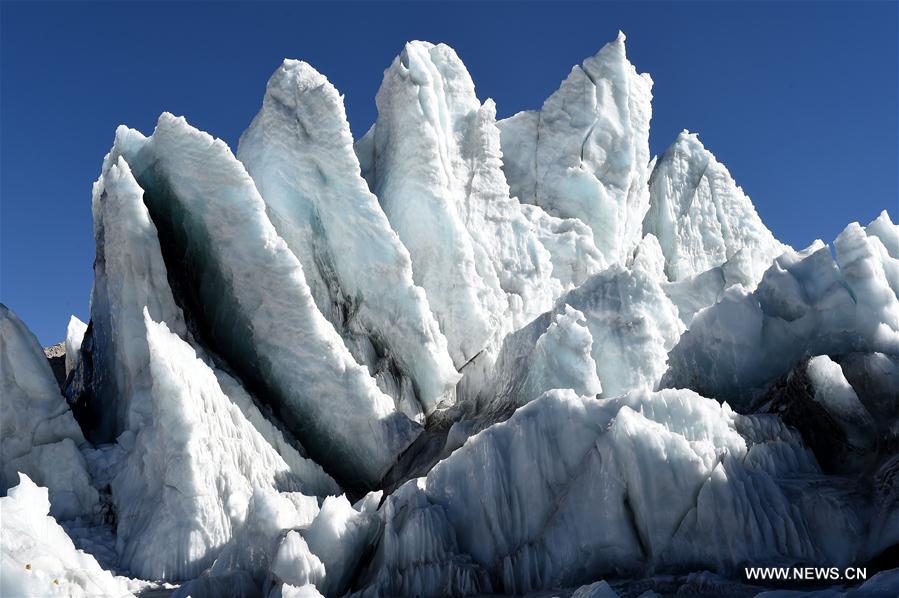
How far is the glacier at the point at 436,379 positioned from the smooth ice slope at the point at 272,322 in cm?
5

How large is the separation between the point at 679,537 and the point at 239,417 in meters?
7.48

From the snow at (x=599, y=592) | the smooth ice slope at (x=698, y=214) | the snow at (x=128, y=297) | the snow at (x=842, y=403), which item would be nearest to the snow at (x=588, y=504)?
the snow at (x=842, y=403)

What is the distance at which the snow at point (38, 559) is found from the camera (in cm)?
823

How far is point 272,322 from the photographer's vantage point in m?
16.0

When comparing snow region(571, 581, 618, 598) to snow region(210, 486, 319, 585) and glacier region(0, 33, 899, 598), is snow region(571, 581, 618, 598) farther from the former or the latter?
snow region(210, 486, 319, 585)

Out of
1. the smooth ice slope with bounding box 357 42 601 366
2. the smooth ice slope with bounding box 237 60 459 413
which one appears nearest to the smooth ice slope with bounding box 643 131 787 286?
the smooth ice slope with bounding box 357 42 601 366

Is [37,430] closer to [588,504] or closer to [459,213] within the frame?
[588,504]

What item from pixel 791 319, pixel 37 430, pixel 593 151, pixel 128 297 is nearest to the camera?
pixel 791 319

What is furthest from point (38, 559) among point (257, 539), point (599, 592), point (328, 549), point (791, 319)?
point (791, 319)

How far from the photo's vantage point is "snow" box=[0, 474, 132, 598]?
324 inches

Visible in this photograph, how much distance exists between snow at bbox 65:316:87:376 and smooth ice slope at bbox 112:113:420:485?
7647 mm

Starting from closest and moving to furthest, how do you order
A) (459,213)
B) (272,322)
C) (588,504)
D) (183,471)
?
(588,504)
(183,471)
(272,322)
(459,213)

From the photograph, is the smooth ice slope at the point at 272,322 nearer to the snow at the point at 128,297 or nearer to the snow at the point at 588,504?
the snow at the point at 128,297

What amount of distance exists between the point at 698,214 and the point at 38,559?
855 inches
